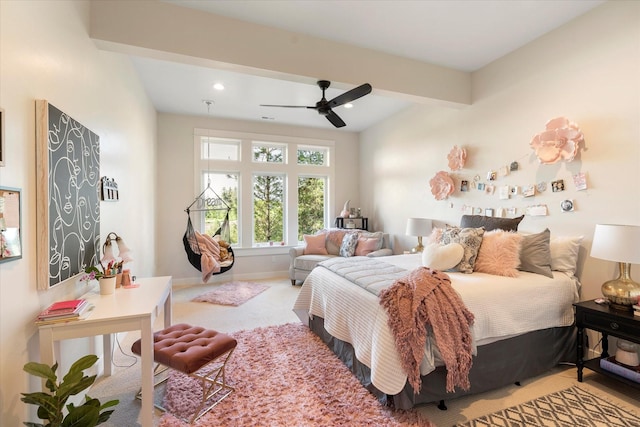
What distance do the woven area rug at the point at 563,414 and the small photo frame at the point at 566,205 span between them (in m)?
1.39

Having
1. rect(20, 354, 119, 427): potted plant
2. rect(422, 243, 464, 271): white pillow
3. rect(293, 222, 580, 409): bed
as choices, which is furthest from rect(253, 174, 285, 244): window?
rect(20, 354, 119, 427): potted plant

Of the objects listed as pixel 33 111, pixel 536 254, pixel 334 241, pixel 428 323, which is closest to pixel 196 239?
pixel 334 241

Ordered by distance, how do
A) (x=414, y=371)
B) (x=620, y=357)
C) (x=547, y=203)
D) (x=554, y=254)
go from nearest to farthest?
(x=414, y=371) → (x=620, y=357) → (x=554, y=254) → (x=547, y=203)

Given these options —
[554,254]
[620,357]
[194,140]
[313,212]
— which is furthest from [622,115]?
[194,140]

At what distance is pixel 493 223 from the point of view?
2791 mm

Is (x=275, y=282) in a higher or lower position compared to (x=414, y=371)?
lower

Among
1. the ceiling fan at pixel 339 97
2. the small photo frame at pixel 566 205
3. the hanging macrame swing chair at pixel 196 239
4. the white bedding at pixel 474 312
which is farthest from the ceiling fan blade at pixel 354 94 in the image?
the hanging macrame swing chair at pixel 196 239

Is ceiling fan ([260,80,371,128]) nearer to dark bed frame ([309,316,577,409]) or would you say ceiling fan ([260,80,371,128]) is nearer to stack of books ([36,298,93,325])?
dark bed frame ([309,316,577,409])

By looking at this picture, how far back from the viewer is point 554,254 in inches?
95.1

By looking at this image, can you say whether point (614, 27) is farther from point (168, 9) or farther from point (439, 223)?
point (168, 9)

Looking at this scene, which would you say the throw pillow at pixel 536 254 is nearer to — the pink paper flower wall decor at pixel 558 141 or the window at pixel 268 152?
the pink paper flower wall decor at pixel 558 141

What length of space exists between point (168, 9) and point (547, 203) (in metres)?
3.56

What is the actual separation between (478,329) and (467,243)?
821mm

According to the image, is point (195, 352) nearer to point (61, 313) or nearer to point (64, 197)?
point (61, 313)
